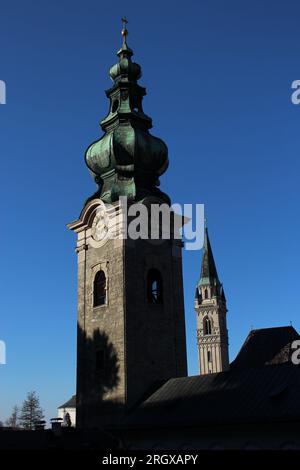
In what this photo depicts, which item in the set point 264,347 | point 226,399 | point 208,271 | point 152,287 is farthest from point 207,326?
point 226,399

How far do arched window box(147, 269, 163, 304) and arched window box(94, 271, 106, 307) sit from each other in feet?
7.23

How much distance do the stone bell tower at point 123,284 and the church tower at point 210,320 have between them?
64.0m

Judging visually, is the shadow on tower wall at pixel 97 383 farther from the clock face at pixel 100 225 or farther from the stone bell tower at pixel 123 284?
the clock face at pixel 100 225

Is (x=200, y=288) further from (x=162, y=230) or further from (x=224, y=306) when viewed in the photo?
(x=162, y=230)

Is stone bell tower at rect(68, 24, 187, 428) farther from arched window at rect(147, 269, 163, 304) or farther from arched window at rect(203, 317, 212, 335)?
arched window at rect(203, 317, 212, 335)

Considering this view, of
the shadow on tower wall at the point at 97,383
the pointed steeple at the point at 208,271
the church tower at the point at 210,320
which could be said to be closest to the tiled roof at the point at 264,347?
the shadow on tower wall at the point at 97,383

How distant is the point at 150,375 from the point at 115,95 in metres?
15.4

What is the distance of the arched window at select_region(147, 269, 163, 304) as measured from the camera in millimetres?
29000

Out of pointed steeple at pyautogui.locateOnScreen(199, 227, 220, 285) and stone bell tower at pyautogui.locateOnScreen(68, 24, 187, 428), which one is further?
pointed steeple at pyautogui.locateOnScreen(199, 227, 220, 285)

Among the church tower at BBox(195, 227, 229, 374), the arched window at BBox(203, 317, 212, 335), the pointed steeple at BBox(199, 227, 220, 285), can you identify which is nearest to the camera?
the church tower at BBox(195, 227, 229, 374)

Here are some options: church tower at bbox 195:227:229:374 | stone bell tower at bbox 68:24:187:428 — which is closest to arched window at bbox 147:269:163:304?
stone bell tower at bbox 68:24:187:428
